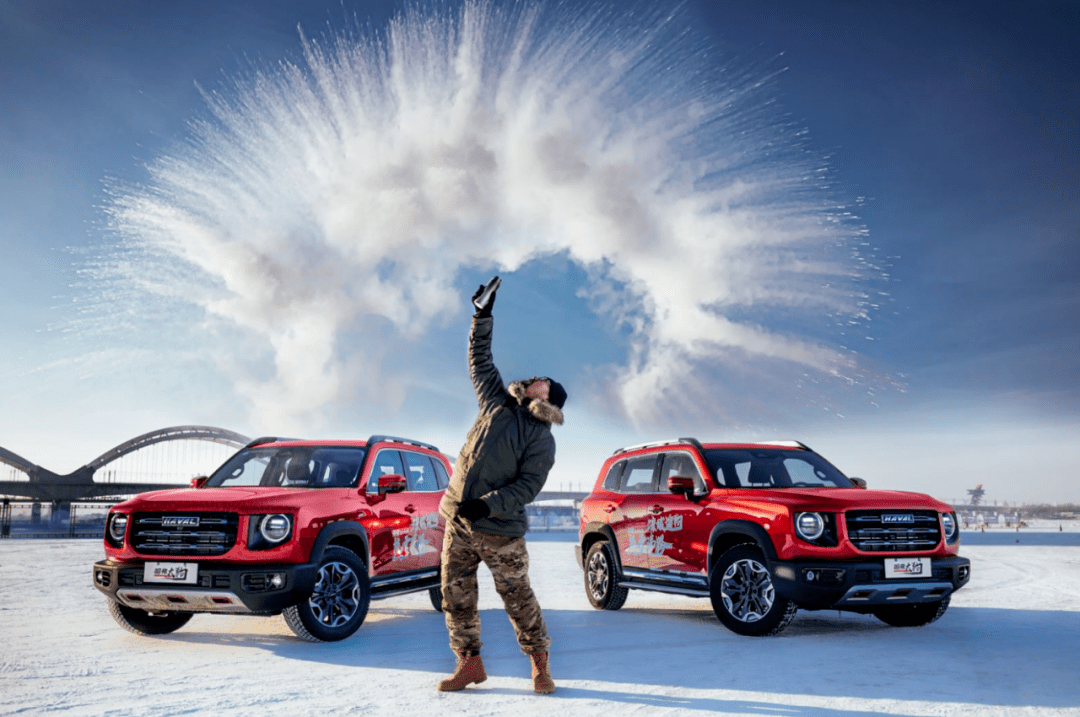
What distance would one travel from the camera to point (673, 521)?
9914 millimetres

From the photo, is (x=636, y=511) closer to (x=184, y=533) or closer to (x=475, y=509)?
(x=184, y=533)

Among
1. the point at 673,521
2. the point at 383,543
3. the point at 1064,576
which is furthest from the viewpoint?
the point at 1064,576

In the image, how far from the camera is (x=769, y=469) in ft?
32.6

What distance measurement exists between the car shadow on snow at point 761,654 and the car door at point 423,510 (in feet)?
2.46

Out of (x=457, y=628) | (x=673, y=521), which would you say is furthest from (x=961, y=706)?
(x=673, y=521)

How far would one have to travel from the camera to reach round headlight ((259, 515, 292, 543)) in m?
7.83


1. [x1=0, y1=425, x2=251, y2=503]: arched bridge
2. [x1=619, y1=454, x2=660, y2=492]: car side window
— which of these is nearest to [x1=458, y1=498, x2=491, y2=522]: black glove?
[x1=619, y1=454, x2=660, y2=492]: car side window

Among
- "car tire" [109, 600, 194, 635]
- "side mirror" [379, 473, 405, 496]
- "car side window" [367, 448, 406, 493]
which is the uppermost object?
"car side window" [367, 448, 406, 493]

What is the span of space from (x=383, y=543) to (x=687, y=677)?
3.68 metres

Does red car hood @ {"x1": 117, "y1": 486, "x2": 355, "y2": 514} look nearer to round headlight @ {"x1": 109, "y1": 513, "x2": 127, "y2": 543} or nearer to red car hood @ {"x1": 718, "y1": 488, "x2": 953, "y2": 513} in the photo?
round headlight @ {"x1": 109, "y1": 513, "x2": 127, "y2": 543}

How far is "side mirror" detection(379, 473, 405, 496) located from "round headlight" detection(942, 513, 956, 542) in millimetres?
5389

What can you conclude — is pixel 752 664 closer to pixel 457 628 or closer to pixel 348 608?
pixel 457 628

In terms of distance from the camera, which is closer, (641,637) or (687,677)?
(687,677)

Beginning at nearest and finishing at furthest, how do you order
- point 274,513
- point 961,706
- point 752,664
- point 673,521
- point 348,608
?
point 961,706, point 752,664, point 274,513, point 348,608, point 673,521
